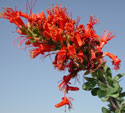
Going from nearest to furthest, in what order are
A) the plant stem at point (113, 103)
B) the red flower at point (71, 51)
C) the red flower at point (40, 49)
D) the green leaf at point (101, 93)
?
the plant stem at point (113, 103)
the green leaf at point (101, 93)
the red flower at point (71, 51)
the red flower at point (40, 49)

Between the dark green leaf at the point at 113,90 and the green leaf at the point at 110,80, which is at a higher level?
the green leaf at the point at 110,80

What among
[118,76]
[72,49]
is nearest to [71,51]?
[72,49]

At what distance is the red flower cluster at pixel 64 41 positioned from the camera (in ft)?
7.61

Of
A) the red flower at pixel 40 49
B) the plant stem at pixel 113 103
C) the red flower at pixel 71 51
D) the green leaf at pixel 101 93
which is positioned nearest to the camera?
the plant stem at pixel 113 103

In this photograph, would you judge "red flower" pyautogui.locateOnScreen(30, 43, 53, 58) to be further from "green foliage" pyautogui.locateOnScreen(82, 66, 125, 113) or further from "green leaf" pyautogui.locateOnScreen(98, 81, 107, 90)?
"green leaf" pyautogui.locateOnScreen(98, 81, 107, 90)

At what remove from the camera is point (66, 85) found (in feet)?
8.95

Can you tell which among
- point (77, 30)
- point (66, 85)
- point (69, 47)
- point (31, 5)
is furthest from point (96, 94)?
point (31, 5)

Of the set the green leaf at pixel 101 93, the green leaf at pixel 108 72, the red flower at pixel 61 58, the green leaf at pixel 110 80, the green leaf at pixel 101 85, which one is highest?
the red flower at pixel 61 58

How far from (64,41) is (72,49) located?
0.19m

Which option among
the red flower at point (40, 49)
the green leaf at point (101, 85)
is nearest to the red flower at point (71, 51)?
the red flower at point (40, 49)

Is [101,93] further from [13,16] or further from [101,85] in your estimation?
[13,16]

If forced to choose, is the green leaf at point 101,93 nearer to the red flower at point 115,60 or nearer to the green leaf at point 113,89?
the green leaf at point 113,89

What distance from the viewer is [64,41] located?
8.11 ft

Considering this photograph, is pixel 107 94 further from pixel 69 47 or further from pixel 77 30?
pixel 77 30
